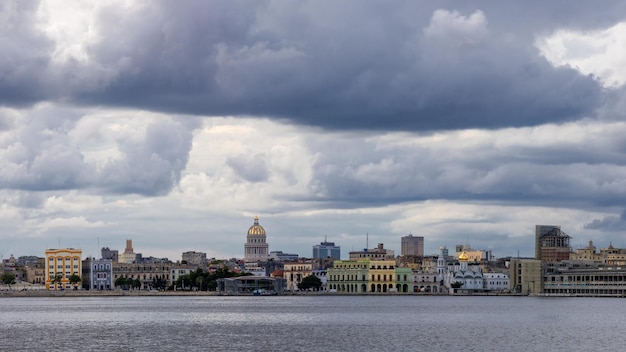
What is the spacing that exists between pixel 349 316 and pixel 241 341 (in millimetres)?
53133

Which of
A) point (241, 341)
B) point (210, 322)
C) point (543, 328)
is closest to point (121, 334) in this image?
point (241, 341)

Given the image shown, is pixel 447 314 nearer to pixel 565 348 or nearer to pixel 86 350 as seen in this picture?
pixel 565 348

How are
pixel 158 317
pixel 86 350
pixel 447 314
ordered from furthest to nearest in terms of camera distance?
1. pixel 447 314
2. pixel 158 317
3. pixel 86 350

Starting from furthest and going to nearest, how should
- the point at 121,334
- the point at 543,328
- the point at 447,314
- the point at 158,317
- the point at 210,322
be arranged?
the point at 447,314
the point at 158,317
the point at 210,322
the point at 543,328
the point at 121,334

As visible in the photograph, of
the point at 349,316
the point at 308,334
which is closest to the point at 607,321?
the point at 349,316

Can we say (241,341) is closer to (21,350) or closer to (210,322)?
(21,350)

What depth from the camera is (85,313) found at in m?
164

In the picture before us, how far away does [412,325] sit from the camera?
128 m

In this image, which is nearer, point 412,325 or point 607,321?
point 412,325

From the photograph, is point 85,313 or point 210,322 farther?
point 85,313

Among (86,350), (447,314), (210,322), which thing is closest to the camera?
(86,350)

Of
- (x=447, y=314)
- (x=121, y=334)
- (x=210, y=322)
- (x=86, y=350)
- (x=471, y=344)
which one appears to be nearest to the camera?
(x=86, y=350)

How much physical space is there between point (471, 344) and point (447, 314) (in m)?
64.1

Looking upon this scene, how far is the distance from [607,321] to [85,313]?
6606cm
